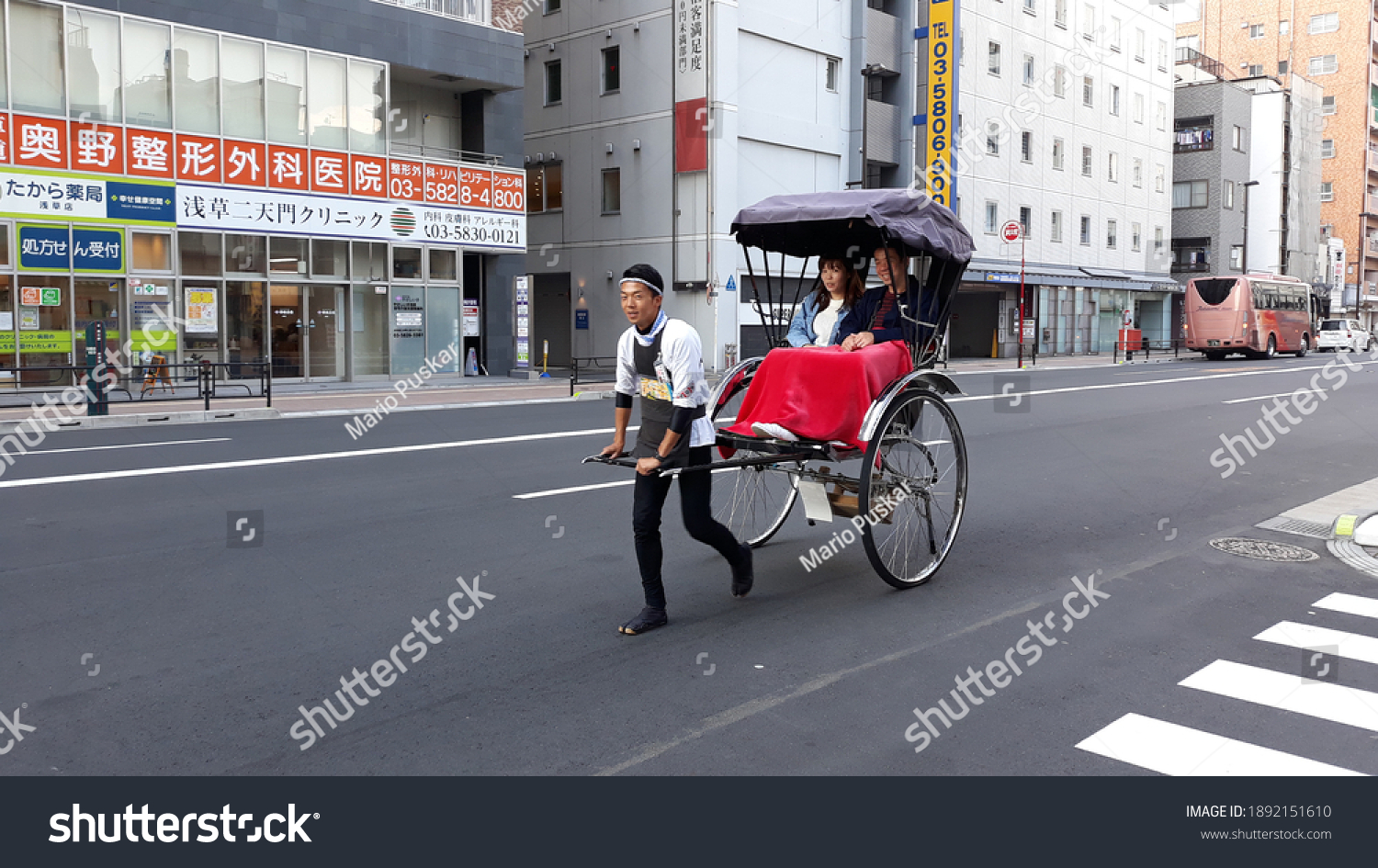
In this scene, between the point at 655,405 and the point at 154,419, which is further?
the point at 154,419

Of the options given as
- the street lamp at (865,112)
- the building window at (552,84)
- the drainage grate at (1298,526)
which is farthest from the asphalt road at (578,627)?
the building window at (552,84)

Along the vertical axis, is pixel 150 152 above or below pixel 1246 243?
below

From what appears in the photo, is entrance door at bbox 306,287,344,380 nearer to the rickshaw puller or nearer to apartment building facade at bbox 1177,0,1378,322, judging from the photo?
the rickshaw puller

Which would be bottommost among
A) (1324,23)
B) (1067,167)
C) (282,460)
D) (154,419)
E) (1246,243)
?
(282,460)

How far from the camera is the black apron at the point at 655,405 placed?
5750mm

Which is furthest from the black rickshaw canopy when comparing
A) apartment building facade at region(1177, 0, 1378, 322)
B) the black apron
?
apartment building facade at region(1177, 0, 1378, 322)

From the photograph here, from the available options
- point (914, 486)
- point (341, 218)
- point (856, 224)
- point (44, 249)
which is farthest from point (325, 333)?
point (914, 486)

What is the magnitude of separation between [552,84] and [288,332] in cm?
1633

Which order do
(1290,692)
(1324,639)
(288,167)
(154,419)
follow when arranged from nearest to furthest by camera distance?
(1290,692)
(1324,639)
(154,419)
(288,167)

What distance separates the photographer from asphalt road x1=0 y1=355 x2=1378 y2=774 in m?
4.25

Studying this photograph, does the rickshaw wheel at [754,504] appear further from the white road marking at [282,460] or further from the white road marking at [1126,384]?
the white road marking at [1126,384]

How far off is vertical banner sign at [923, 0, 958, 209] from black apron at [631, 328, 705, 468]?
1356 inches

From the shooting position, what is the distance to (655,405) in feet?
19.1

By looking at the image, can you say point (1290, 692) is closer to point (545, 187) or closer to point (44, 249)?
point (44, 249)
